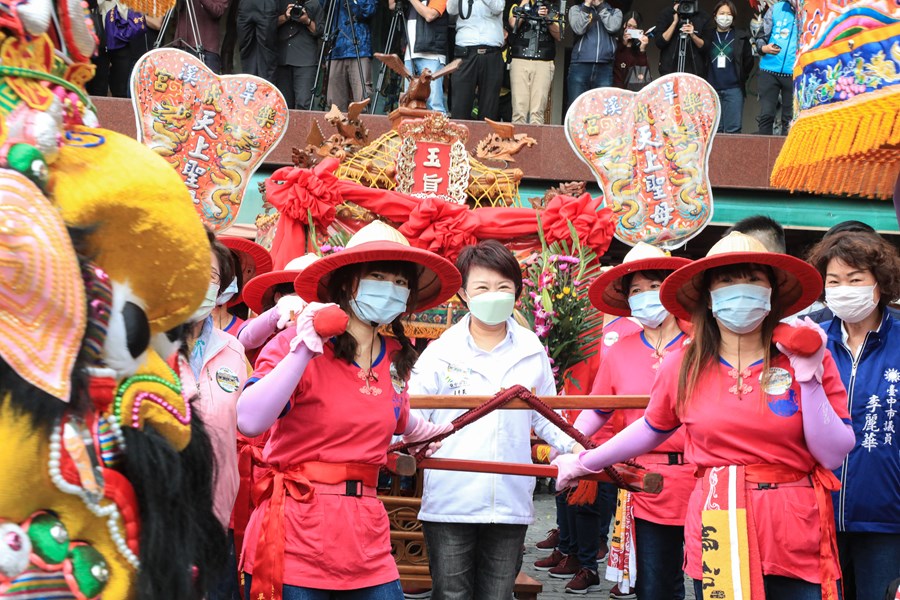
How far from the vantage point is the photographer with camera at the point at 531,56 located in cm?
1027

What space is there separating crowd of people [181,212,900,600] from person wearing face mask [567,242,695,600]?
13 millimetres

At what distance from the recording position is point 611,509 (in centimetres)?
666

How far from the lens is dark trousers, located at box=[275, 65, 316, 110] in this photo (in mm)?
10930

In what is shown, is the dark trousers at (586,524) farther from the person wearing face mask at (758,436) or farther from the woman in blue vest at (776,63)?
the woman in blue vest at (776,63)

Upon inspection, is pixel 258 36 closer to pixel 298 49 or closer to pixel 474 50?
pixel 298 49

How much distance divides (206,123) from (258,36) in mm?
3921

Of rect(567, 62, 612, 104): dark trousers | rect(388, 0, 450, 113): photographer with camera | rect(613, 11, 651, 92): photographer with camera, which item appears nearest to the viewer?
rect(388, 0, 450, 113): photographer with camera

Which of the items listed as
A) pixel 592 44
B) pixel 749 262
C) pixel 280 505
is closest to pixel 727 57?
pixel 592 44

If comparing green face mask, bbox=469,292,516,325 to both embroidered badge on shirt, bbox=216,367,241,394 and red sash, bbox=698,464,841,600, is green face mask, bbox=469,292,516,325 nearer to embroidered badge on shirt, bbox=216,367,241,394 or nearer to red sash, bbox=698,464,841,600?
embroidered badge on shirt, bbox=216,367,241,394

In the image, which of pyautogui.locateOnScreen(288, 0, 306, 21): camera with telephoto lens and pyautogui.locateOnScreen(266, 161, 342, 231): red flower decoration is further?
pyautogui.locateOnScreen(288, 0, 306, 21): camera with telephoto lens

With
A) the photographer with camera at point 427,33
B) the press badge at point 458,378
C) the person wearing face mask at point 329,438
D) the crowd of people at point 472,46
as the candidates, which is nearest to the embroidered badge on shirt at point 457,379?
the press badge at point 458,378

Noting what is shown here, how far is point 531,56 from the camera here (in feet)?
34.7

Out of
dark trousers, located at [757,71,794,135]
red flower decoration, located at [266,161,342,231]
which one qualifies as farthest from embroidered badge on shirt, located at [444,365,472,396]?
dark trousers, located at [757,71,794,135]

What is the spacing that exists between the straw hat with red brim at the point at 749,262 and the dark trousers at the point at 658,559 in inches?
44.7
